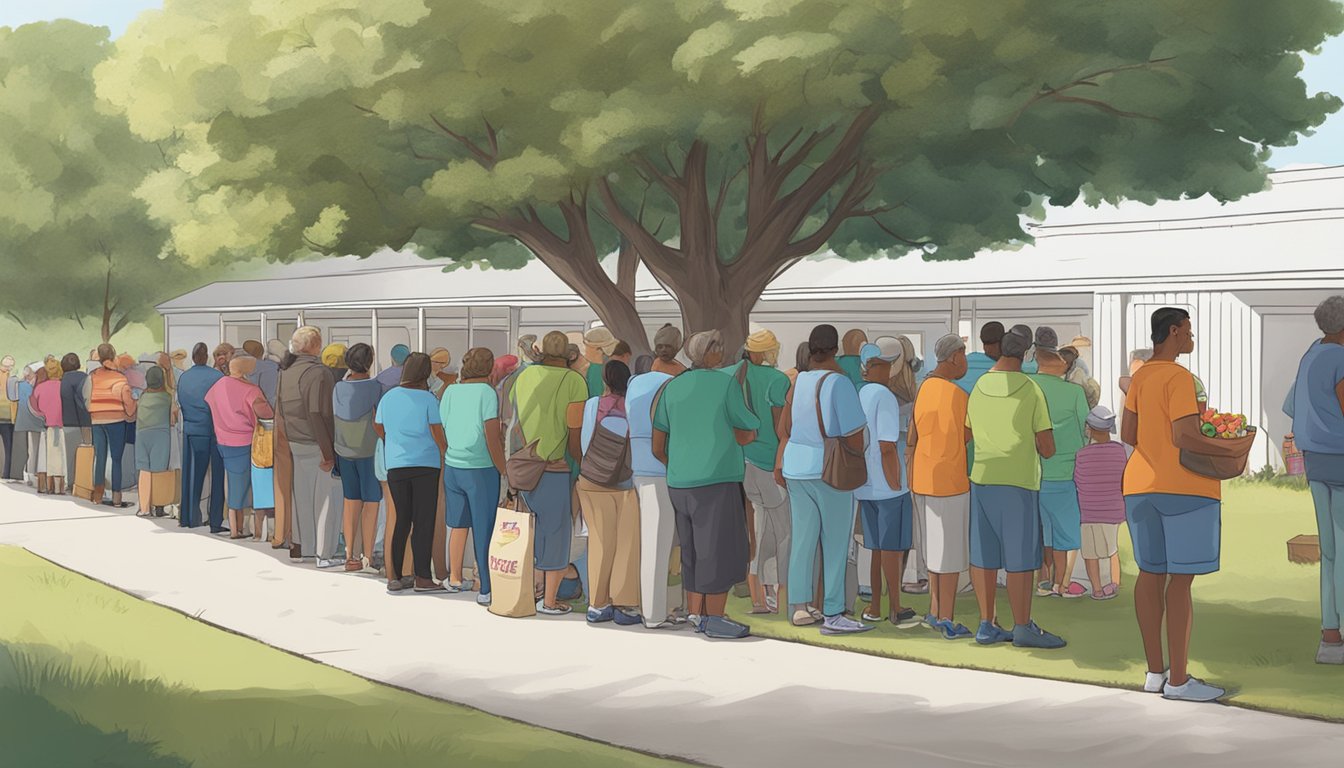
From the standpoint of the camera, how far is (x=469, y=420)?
34.9ft

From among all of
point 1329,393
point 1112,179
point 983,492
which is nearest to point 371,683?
point 983,492

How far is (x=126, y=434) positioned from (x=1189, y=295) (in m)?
13.6

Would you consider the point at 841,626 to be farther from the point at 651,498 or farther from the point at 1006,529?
the point at 651,498

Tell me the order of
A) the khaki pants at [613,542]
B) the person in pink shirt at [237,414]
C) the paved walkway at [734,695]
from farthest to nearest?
the person in pink shirt at [237,414], the khaki pants at [613,542], the paved walkway at [734,695]

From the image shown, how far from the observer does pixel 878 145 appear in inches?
523

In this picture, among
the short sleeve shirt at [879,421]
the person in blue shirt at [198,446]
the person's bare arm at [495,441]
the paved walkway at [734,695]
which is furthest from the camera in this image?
the person in blue shirt at [198,446]

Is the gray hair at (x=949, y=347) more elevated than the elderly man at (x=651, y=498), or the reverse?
the gray hair at (x=949, y=347)

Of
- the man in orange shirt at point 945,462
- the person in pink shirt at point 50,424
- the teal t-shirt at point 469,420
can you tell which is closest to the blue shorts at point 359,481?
the teal t-shirt at point 469,420

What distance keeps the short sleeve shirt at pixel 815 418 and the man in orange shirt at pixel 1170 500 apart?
196 centimetres

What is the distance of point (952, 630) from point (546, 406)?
2.97 metres

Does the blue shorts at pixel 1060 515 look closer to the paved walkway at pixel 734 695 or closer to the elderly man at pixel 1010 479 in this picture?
the elderly man at pixel 1010 479

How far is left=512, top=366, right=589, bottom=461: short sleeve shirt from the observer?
10.2 meters

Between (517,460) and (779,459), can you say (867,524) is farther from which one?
(517,460)

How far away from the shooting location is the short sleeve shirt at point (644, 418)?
965 centimetres
